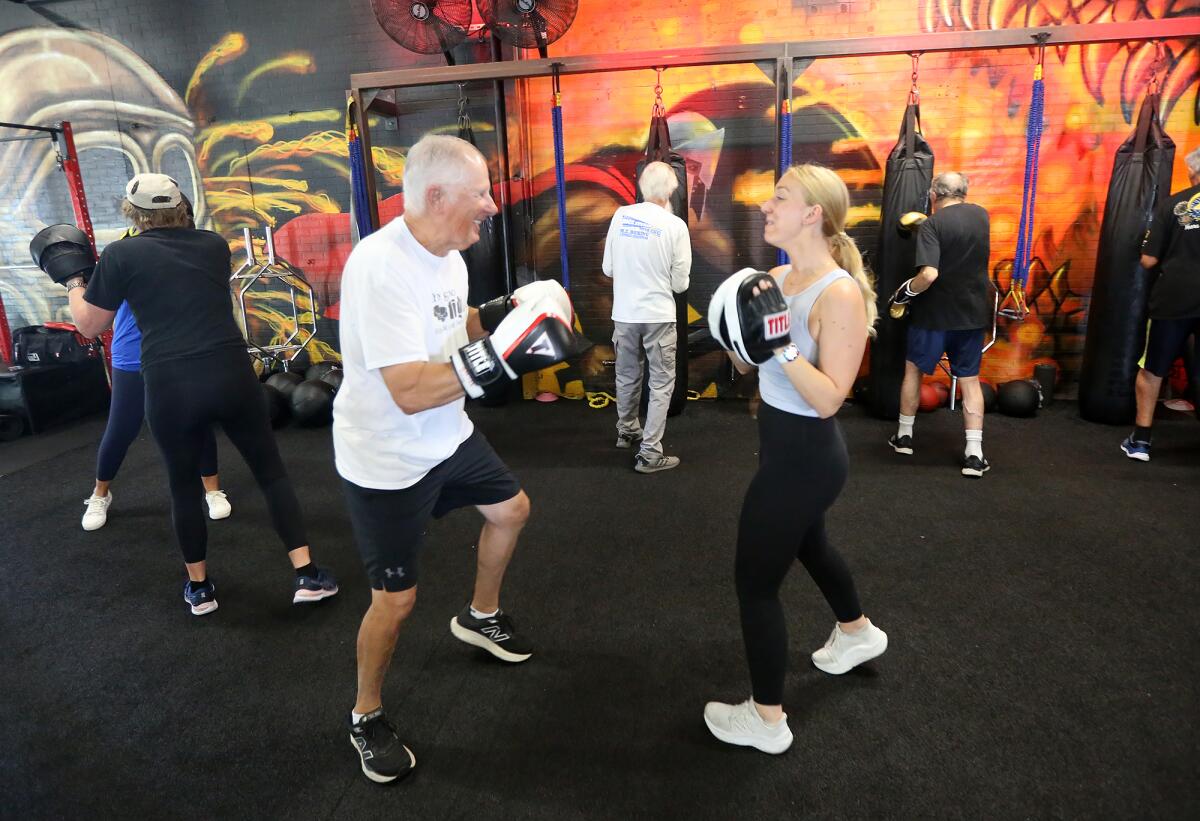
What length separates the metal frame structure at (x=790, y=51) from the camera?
3.63 meters

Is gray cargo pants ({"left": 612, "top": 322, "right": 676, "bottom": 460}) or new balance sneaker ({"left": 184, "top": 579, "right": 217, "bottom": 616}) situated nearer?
new balance sneaker ({"left": 184, "top": 579, "right": 217, "bottom": 616})

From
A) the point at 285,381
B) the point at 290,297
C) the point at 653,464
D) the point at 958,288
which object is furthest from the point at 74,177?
the point at 958,288

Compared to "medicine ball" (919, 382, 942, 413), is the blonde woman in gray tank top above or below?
above

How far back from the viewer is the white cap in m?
2.26

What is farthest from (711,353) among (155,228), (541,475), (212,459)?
(155,228)

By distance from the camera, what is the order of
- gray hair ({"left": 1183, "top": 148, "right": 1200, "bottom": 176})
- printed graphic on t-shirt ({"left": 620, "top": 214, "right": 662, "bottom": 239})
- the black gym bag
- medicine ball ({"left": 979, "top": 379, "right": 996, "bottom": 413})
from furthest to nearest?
the black gym bag, medicine ball ({"left": 979, "top": 379, "right": 996, "bottom": 413}), printed graphic on t-shirt ({"left": 620, "top": 214, "right": 662, "bottom": 239}), gray hair ({"left": 1183, "top": 148, "right": 1200, "bottom": 176})

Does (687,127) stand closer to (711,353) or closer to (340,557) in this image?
(711,353)

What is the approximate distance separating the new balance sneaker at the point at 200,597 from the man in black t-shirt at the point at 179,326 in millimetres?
226

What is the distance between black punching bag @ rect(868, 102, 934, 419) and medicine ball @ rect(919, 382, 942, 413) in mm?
203

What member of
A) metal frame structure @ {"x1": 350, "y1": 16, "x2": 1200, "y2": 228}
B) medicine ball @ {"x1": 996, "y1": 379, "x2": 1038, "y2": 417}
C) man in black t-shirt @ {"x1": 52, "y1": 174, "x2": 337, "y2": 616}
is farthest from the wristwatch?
medicine ball @ {"x1": 996, "y1": 379, "x2": 1038, "y2": 417}

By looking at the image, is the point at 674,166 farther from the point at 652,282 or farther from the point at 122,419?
the point at 122,419

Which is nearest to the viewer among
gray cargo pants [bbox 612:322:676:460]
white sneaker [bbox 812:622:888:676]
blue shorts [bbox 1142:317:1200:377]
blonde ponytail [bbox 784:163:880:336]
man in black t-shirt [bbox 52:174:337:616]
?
blonde ponytail [bbox 784:163:880:336]

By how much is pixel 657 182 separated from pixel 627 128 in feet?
5.20

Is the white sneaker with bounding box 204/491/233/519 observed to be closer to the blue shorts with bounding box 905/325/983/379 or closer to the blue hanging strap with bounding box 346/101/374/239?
the blue hanging strap with bounding box 346/101/374/239
